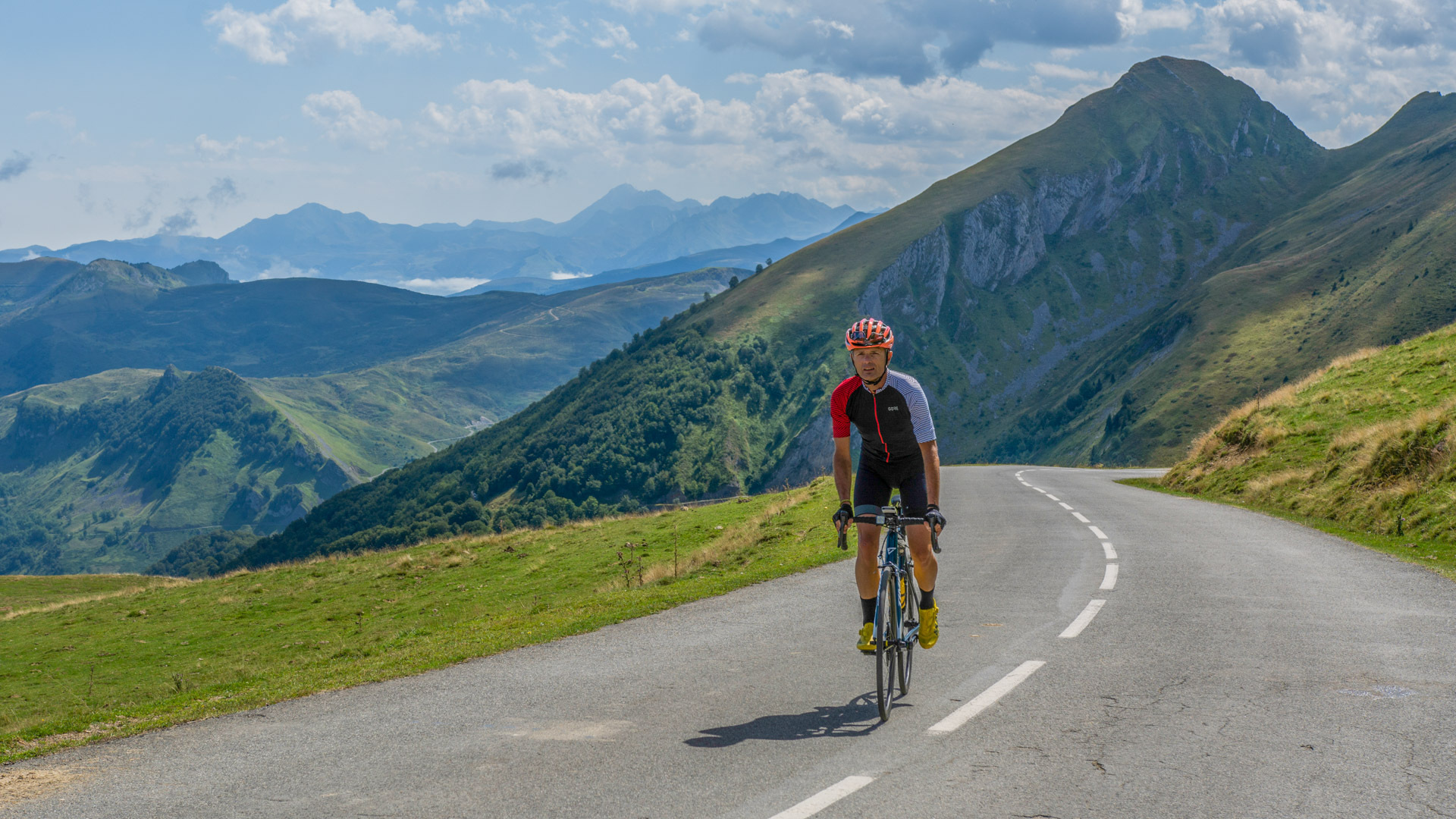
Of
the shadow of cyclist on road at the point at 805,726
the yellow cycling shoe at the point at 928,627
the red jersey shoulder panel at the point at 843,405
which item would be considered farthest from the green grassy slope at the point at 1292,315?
the shadow of cyclist on road at the point at 805,726

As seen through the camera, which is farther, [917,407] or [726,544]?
[726,544]

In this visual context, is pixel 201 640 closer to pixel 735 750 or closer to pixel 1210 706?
→ pixel 735 750

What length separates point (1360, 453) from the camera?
21.4m

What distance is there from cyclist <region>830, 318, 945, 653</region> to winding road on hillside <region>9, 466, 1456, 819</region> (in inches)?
39.9

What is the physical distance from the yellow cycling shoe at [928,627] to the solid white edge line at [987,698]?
62cm

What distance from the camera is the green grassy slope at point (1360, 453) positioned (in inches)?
679

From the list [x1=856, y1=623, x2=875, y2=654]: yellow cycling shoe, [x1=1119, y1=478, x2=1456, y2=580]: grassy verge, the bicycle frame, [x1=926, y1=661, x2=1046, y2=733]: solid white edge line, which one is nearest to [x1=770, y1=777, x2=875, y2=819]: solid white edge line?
[x1=926, y1=661, x2=1046, y2=733]: solid white edge line

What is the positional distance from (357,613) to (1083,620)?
19.3 m

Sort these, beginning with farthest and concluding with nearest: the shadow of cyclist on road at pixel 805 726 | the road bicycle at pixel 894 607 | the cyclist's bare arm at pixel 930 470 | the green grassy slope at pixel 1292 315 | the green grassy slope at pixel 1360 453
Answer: the green grassy slope at pixel 1292 315, the green grassy slope at pixel 1360 453, the cyclist's bare arm at pixel 930 470, the road bicycle at pixel 894 607, the shadow of cyclist on road at pixel 805 726

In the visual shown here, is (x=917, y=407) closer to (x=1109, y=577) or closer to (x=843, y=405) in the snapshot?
(x=843, y=405)

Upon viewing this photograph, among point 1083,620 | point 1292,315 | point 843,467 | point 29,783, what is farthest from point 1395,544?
point 1292,315

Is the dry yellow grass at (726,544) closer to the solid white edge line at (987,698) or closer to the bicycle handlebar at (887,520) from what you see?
the solid white edge line at (987,698)

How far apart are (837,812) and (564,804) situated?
1.59m

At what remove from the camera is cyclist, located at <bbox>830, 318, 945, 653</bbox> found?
24.9 feet
